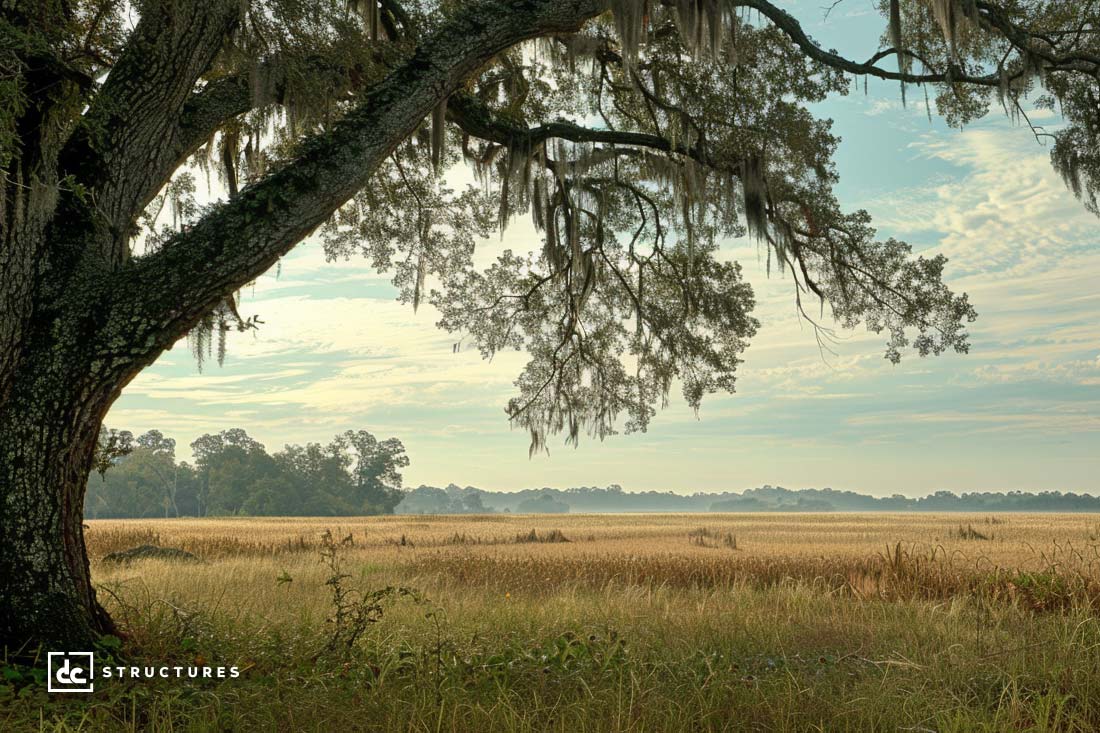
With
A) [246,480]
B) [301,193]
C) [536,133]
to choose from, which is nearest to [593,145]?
[536,133]

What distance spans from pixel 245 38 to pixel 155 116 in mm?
1308

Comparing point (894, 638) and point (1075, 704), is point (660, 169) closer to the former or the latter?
point (894, 638)

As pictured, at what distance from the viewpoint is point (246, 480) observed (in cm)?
8556

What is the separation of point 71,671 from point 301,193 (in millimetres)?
3620

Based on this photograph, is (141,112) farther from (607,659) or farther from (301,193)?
(607,659)

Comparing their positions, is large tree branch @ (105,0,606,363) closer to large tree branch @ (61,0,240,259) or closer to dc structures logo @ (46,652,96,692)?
large tree branch @ (61,0,240,259)

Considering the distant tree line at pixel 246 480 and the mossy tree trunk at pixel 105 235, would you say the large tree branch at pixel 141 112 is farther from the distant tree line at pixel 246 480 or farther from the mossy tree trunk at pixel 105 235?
the distant tree line at pixel 246 480

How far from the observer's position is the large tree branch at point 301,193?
18.5ft

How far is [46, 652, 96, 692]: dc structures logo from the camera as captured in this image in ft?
16.5

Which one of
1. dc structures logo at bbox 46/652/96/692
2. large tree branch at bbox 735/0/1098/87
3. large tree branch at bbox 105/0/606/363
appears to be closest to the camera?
dc structures logo at bbox 46/652/96/692

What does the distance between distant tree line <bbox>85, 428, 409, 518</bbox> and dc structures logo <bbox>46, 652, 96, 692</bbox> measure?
7893 centimetres

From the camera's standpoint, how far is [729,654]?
609cm

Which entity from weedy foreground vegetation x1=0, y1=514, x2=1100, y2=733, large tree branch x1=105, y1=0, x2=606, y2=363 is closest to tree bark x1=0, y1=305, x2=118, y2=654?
weedy foreground vegetation x1=0, y1=514, x2=1100, y2=733

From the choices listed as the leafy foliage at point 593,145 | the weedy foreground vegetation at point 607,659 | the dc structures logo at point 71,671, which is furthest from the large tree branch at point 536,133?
the dc structures logo at point 71,671
